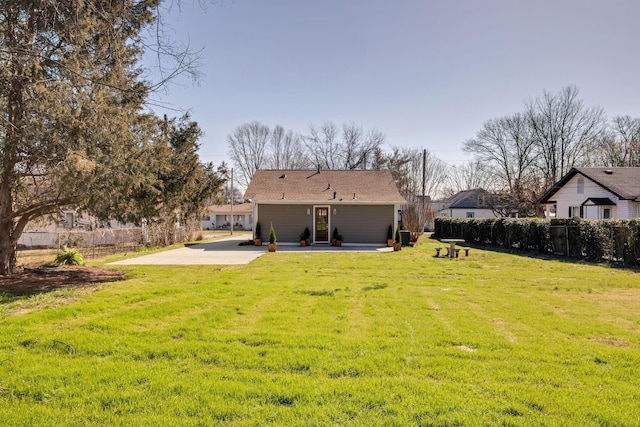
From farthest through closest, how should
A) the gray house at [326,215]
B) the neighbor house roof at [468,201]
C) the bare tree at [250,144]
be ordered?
the bare tree at [250,144] → the neighbor house roof at [468,201] → the gray house at [326,215]

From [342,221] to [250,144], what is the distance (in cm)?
Result: 2669

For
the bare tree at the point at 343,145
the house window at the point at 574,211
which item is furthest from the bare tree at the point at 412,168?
the house window at the point at 574,211

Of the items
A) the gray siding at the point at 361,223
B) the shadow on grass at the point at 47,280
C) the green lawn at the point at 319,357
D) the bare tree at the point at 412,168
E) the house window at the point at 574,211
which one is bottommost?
the green lawn at the point at 319,357

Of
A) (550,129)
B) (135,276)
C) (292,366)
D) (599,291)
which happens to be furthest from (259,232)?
(550,129)

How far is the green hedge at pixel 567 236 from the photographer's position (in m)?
11.5

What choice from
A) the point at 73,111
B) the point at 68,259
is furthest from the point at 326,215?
the point at 73,111

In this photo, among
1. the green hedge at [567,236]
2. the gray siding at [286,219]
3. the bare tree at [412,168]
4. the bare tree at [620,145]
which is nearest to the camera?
the green hedge at [567,236]

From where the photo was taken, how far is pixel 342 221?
1898 cm

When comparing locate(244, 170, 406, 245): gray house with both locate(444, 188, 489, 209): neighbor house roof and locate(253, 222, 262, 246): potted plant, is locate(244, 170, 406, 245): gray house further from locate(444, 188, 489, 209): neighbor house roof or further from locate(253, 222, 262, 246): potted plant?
locate(444, 188, 489, 209): neighbor house roof

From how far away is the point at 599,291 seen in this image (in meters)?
7.46

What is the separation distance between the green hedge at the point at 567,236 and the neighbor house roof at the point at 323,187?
5.54 metres

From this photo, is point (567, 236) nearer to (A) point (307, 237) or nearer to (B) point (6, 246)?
(A) point (307, 237)

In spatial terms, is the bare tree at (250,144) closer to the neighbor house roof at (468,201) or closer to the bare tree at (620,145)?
the neighbor house roof at (468,201)

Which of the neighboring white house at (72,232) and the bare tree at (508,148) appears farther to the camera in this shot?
the bare tree at (508,148)
